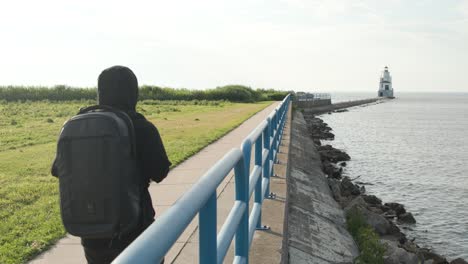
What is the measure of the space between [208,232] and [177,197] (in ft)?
17.3

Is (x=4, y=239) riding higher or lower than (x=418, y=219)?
higher

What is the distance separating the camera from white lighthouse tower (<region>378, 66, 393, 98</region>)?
13075 centimetres

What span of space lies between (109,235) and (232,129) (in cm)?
1754

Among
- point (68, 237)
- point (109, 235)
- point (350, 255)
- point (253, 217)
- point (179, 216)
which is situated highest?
point (179, 216)

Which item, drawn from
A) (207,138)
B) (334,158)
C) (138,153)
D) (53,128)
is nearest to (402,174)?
(334,158)

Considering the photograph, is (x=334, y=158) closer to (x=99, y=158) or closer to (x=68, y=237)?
(x=68, y=237)

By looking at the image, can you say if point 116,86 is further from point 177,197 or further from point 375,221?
point 375,221

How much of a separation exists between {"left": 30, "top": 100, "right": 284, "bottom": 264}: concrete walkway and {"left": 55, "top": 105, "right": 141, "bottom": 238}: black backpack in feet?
7.28

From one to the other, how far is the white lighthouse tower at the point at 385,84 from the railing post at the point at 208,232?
131 meters

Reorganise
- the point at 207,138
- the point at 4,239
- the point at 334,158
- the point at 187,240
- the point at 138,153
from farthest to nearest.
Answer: the point at 334,158 < the point at 207,138 < the point at 4,239 < the point at 187,240 < the point at 138,153

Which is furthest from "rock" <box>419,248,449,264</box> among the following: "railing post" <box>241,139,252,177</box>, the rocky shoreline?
"railing post" <box>241,139,252,177</box>

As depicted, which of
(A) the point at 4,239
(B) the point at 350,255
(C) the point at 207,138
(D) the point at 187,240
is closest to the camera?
(D) the point at 187,240

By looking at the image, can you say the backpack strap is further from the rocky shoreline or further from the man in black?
the rocky shoreline

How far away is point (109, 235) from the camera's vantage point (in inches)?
109
